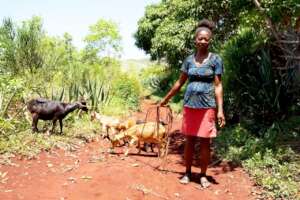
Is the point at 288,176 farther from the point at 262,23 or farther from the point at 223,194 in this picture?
the point at 262,23

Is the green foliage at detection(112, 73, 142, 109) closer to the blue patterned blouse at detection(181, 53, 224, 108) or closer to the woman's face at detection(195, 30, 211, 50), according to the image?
the blue patterned blouse at detection(181, 53, 224, 108)

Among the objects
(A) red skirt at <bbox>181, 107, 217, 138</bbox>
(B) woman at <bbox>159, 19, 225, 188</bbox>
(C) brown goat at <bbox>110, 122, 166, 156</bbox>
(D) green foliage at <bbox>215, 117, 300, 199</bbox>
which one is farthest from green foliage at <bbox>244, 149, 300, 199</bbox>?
(C) brown goat at <bbox>110, 122, 166, 156</bbox>

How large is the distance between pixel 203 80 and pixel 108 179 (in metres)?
1.65

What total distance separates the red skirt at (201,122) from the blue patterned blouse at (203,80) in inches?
2.8

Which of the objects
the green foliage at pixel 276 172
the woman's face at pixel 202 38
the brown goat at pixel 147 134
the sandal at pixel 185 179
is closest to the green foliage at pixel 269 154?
the green foliage at pixel 276 172

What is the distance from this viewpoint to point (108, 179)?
5668 millimetres

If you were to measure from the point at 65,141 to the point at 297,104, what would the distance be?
433cm

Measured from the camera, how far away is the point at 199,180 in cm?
612

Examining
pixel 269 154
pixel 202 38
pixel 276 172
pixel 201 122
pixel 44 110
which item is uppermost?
pixel 202 38

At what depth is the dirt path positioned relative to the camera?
5320 mm

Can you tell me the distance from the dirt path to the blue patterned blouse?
1065 millimetres

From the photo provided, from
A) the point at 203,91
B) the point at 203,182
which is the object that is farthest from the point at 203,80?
the point at 203,182

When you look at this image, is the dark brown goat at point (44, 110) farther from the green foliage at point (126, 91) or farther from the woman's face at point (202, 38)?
the green foliage at point (126, 91)

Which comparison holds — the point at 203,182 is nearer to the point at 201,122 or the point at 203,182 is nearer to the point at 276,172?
the point at 201,122
